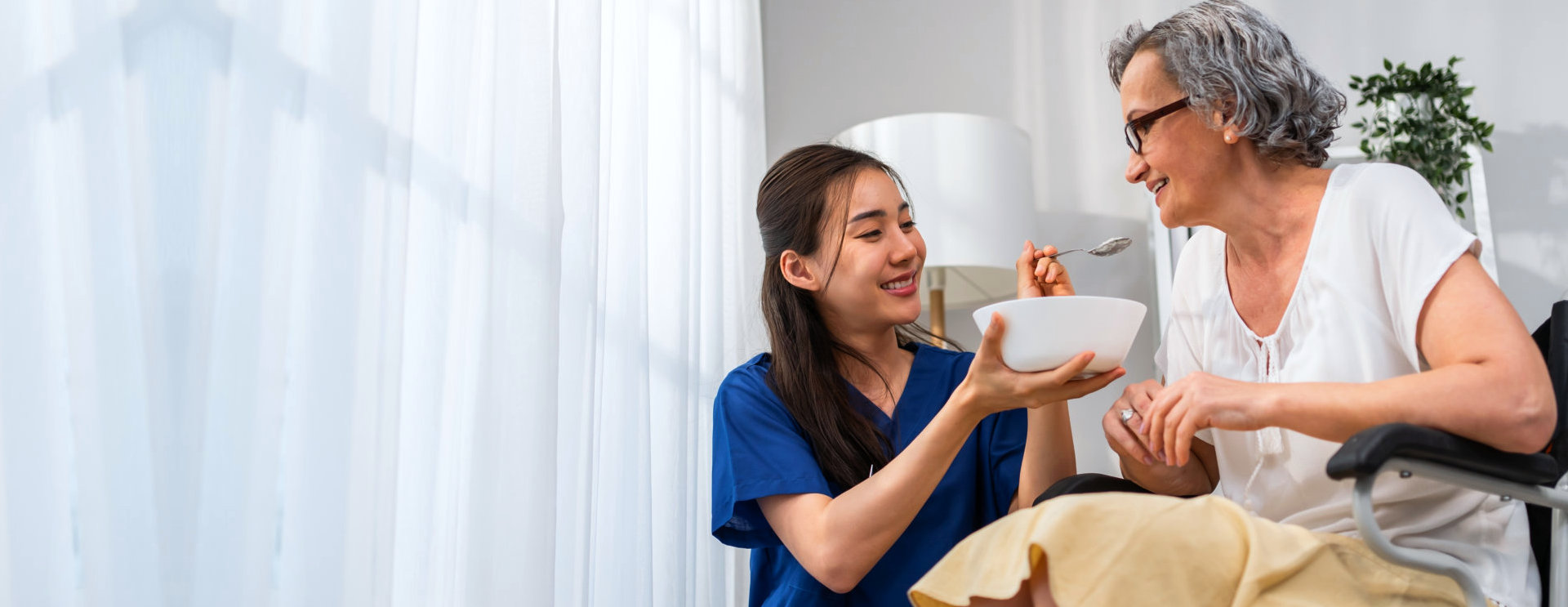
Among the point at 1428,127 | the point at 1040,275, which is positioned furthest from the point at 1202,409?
the point at 1428,127

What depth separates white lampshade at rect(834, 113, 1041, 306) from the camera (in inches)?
85.7

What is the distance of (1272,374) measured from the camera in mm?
1141

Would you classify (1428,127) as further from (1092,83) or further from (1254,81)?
(1254,81)

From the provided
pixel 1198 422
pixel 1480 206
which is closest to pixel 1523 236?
pixel 1480 206

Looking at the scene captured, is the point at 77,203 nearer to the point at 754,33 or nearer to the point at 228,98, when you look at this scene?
the point at 228,98

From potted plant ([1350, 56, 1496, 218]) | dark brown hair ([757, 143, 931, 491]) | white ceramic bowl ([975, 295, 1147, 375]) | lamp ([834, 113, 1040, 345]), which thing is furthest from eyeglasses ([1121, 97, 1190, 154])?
potted plant ([1350, 56, 1496, 218])

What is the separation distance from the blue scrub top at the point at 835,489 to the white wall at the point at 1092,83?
1248 mm

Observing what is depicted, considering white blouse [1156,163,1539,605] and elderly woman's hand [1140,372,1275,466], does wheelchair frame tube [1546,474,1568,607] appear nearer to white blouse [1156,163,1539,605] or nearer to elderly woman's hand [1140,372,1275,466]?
white blouse [1156,163,1539,605]

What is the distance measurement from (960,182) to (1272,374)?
44.2 inches

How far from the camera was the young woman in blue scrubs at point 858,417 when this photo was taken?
1130mm

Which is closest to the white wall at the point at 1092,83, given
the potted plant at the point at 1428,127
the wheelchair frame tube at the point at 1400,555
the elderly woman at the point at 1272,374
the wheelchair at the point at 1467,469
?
the potted plant at the point at 1428,127

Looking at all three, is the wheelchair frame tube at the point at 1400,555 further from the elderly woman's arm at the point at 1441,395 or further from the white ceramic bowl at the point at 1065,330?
the white ceramic bowl at the point at 1065,330

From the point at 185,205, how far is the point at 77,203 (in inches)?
2.7

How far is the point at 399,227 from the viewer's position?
35.6 inches
